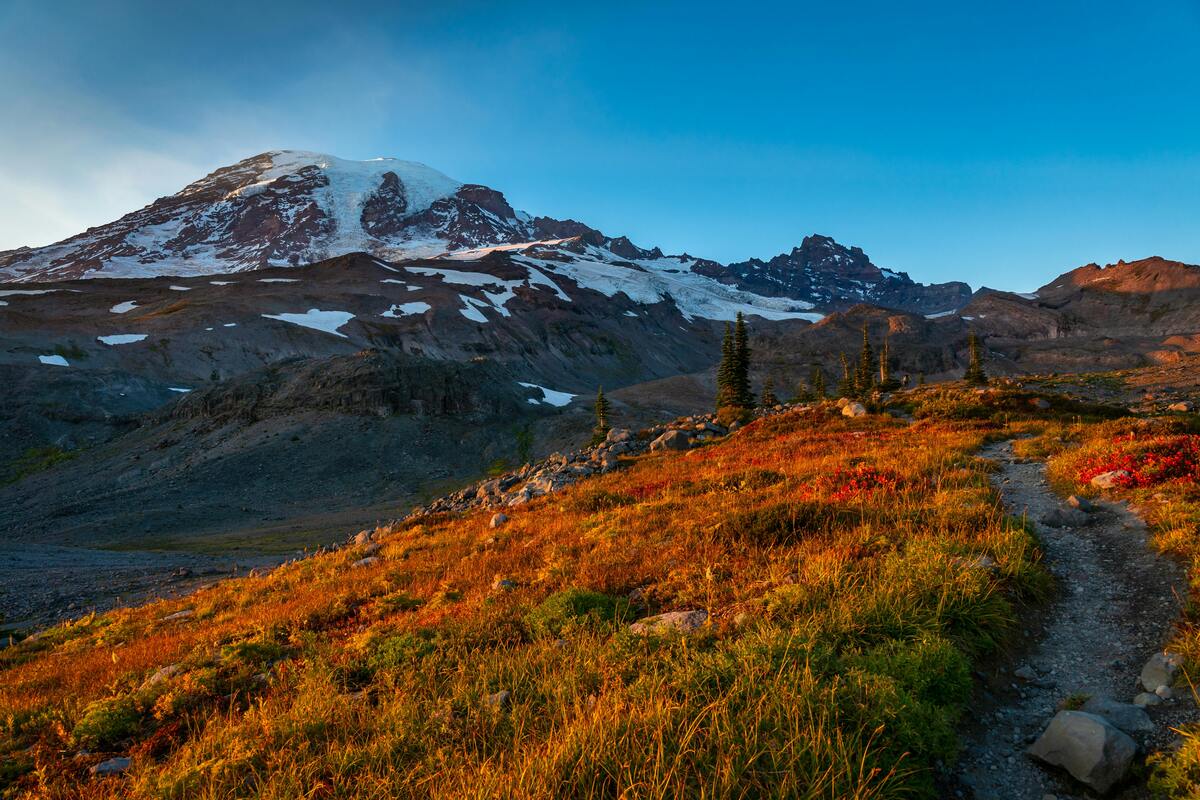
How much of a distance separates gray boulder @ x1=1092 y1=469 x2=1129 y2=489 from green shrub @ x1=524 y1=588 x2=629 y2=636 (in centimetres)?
944

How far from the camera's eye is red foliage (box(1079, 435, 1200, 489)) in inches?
371

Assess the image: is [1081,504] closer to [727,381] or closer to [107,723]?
[107,723]

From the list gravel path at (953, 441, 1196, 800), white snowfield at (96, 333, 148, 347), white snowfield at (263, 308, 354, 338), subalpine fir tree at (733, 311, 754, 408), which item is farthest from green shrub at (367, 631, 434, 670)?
white snowfield at (263, 308, 354, 338)

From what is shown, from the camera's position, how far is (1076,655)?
17.6 feet

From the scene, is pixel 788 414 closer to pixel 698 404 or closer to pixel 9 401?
pixel 698 404

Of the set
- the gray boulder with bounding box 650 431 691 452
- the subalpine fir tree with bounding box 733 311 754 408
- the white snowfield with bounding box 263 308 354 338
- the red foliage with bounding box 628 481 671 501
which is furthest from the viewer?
the white snowfield with bounding box 263 308 354 338

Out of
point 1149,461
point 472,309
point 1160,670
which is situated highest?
point 472,309

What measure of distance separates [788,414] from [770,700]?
24948 mm

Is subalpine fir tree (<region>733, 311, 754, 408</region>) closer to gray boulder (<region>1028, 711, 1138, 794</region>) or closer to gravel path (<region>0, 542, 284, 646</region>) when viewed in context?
gravel path (<region>0, 542, 284, 646</region>)

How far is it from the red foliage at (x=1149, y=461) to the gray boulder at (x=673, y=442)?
14810 mm

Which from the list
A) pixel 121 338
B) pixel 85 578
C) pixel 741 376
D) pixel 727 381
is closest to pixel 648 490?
pixel 85 578

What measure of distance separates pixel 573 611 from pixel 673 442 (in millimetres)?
18835

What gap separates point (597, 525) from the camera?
1178cm

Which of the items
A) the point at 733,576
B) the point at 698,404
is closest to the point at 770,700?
the point at 733,576
